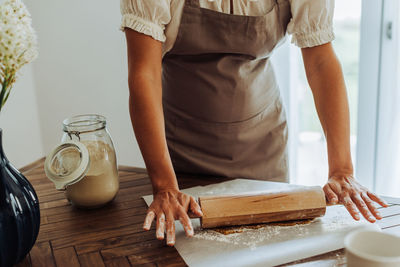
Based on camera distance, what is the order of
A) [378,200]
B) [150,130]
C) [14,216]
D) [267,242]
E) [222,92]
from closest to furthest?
[14,216] < [267,242] < [378,200] < [150,130] < [222,92]

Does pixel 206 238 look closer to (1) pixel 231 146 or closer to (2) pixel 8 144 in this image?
(1) pixel 231 146

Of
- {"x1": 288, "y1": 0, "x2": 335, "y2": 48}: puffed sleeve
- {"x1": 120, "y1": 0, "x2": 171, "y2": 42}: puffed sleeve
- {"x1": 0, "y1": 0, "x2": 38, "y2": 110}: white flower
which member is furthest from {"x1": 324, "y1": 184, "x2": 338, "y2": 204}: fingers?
{"x1": 0, "y1": 0, "x2": 38, "y2": 110}: white flower

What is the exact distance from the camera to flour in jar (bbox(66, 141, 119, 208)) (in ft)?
3.19

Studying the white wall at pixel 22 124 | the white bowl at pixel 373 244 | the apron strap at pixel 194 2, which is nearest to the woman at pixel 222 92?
the apron strap at pixel 194 2

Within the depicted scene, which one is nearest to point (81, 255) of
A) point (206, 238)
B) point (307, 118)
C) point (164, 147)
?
point (206, 238)

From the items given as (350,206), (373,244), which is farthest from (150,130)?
(373,244)

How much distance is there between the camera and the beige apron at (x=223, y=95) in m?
1.21

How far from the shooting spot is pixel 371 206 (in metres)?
0.90

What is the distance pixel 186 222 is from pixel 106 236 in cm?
18

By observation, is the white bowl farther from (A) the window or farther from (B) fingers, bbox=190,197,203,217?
(A) the window

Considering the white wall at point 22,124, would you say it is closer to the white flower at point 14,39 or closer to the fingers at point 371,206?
the white flower at point 14,39

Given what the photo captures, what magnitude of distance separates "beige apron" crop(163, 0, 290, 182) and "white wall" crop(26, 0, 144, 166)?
1.27 m

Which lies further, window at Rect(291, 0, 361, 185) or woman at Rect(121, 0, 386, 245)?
window at Rect(291, 0, 361, 185)

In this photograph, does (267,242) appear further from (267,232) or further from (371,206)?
(371,206)
